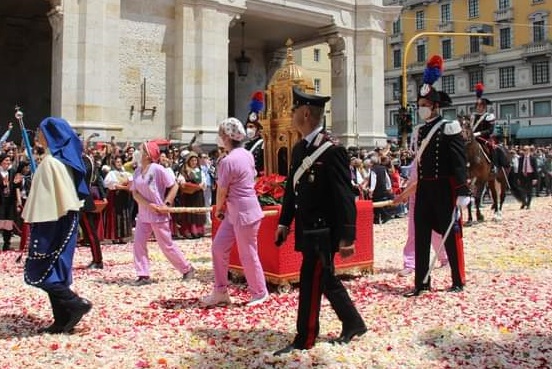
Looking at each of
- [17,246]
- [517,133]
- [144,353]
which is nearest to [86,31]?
[17,246]

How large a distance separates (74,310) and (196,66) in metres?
13.9

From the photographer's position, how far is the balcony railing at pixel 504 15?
5819 cm

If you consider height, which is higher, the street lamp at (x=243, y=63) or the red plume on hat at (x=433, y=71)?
the street lamp at (x=243, y=63)

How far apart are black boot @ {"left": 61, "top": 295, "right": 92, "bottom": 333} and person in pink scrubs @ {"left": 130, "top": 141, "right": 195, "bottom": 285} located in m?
2.04

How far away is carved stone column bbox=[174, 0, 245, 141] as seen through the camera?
18.3 m

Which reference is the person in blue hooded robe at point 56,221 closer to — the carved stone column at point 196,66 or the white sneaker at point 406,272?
the white sneaker at point 406,272

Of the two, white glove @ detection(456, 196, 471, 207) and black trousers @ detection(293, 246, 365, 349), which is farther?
white glove @ detection(456, 196, 471, 207)

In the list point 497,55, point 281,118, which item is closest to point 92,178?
point 281,118

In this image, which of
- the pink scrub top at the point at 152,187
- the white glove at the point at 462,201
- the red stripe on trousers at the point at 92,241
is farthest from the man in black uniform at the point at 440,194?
the red stripe on trousers at the point at 92,241

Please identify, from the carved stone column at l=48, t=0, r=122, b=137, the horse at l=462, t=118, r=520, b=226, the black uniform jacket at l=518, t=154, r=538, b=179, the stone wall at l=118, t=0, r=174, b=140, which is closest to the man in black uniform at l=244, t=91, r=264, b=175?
the horse at l=462, t=118, r=520, b=226

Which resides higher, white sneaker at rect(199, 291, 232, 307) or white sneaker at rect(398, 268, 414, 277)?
white sneaker at rect(398, 268, 414, 277)

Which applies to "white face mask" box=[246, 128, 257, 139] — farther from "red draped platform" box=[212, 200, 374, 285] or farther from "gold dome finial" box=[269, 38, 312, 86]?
"red draped platform" box=[212, 200, 374, 285]

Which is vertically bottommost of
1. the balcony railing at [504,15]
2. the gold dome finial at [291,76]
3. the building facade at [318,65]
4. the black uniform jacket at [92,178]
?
the black uniform jacket at [92,178]

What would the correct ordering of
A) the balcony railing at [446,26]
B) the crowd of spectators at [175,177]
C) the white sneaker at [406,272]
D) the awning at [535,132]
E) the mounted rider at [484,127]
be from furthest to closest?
the balcony railing at [446,26]
the awning at [535,132]
the mounted rider at [484,127]
the crowd of spectators at [175,177]
the white sneaker at [406,272]
